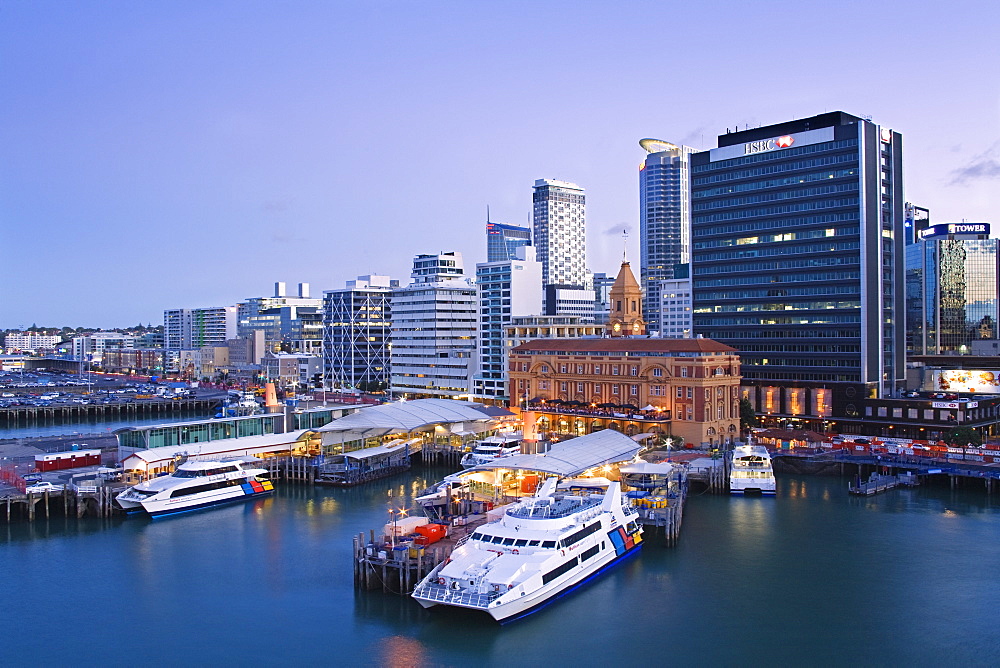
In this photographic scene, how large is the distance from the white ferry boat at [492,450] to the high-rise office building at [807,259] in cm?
3886

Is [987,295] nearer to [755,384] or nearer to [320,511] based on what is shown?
[755,384]

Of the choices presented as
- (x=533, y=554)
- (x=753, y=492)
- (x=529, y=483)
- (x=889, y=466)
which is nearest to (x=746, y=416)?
(x=889, y=466)

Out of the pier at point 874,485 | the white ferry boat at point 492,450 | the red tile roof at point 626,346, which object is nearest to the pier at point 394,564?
the white ferry boat at point 492,450

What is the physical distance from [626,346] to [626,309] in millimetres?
21620

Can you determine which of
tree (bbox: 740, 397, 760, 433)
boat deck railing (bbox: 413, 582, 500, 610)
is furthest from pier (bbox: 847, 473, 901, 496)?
boat deck railing (bbox: 413, 582, 500, 610)

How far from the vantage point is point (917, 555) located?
48250mm

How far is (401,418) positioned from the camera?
83.1m

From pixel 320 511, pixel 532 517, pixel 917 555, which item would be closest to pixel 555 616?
pixel 532 517

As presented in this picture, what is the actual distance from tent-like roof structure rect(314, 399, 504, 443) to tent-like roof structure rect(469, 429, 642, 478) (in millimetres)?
19576

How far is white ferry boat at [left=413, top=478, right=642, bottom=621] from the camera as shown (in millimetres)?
36781

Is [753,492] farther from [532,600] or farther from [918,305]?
[918,305]

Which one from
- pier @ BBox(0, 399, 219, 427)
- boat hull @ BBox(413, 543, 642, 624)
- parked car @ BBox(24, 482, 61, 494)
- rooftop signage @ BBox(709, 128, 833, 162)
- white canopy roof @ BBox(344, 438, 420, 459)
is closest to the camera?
boat hull @ BBox(413, 543, 642, 624)

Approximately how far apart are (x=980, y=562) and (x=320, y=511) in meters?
42.1

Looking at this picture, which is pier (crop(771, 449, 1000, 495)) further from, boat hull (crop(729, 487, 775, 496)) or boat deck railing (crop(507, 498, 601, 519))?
Answer: boat deck railing (crop(507, 498, 601, 519))
